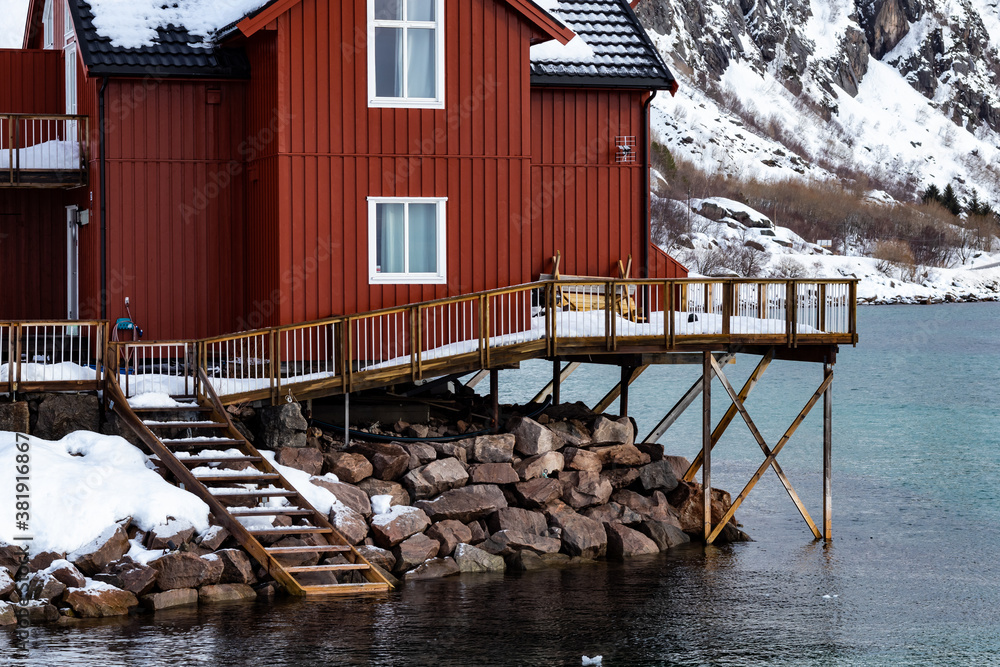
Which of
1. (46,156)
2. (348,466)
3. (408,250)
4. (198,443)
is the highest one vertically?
(46,156)

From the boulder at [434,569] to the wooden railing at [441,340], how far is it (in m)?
3.22

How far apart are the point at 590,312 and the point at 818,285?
4154 millimetres

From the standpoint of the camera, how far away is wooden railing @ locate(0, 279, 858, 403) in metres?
22.6

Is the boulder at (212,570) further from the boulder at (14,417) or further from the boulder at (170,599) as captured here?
the boulder at (14,417)

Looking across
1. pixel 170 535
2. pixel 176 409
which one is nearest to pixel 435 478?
pixel 176 409

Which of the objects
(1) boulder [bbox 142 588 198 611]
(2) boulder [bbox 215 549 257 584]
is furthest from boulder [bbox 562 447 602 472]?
(1) boulder [bbox 142 588 198 611]

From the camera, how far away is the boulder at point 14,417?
21406mm

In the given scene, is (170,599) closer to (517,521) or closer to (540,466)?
(517,521)

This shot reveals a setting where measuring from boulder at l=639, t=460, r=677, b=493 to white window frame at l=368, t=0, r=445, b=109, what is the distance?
715cm

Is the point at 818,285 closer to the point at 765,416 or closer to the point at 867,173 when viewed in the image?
the point at 765,416

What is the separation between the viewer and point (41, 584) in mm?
18344

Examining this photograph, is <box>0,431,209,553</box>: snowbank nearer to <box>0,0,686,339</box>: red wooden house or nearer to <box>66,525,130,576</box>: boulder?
<box>66,525,130,576</box>: boulder

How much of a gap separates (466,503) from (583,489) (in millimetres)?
2395

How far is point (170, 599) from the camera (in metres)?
18.8
